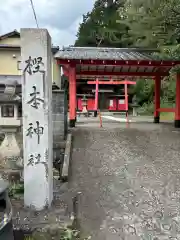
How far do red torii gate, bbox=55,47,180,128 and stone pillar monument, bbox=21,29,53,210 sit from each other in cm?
567

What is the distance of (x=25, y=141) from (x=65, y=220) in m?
1.25

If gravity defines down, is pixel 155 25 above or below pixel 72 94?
above

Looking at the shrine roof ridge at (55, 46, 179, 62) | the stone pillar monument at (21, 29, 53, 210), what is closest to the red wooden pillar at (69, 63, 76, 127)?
the shrine roof ridge at (55, 46, 179, 62)

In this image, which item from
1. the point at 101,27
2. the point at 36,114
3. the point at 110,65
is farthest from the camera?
the point at 101,27

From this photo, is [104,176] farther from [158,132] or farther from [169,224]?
[158,132]

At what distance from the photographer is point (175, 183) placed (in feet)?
16.8

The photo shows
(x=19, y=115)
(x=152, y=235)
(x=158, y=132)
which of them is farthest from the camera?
(x=158, y=132)

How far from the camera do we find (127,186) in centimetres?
502

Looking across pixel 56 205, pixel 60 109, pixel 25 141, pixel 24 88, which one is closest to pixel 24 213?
pixel 56 205

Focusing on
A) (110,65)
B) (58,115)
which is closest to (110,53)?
(110,65)

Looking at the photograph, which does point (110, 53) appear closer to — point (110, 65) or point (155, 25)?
point (110, 65)

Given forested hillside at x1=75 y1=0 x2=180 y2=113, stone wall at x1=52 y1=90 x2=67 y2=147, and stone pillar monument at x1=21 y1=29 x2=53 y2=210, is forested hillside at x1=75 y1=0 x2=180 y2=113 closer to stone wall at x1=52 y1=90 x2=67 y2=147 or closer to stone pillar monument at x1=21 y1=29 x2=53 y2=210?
stone wall at x1=52 y1=90 x2=67 y2=147

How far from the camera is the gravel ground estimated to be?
381 centimetres

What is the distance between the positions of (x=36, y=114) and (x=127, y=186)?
2072mm
